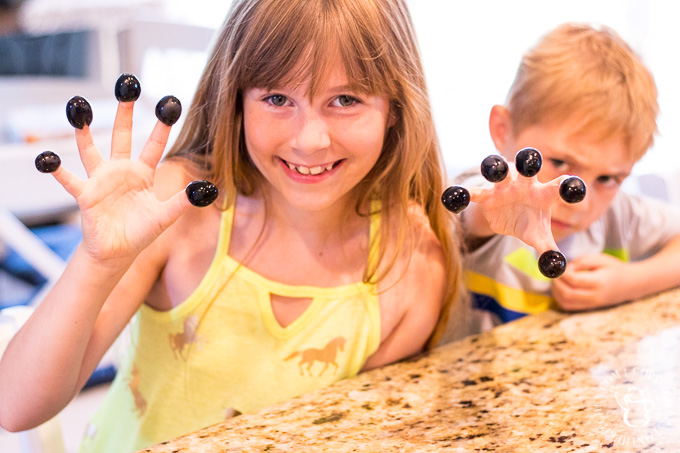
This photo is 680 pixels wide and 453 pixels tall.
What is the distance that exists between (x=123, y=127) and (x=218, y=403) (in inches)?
18.2

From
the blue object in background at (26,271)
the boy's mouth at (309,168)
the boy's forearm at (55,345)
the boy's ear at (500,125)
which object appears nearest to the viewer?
A: the boy's forearm at (55,345)

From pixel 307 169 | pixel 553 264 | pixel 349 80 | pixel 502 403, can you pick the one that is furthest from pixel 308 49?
pixel 502 403

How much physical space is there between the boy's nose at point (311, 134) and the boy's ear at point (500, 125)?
398mm

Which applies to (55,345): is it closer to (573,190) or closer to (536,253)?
(573,190)

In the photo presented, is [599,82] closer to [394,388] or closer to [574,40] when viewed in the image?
[574,40]

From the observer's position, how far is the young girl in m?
0.84

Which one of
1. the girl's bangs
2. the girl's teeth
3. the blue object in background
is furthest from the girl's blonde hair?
the blue object in background

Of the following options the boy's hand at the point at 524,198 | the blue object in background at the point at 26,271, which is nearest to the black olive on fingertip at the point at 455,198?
the boy's hand at the point at 524,198

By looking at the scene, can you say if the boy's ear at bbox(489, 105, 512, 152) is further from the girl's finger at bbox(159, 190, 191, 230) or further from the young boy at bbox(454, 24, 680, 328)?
the girl's finger at bbox(159, 190, 191, 230)

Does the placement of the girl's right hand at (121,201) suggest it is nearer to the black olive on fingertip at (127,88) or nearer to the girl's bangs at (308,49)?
the black olive on fingertip at (127,88)

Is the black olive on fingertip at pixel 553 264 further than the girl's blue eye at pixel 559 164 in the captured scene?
No

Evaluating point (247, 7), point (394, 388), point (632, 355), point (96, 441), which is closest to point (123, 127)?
point (247, 7)

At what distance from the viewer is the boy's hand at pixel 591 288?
1088 millimetres

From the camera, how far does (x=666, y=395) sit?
32.1 inches
